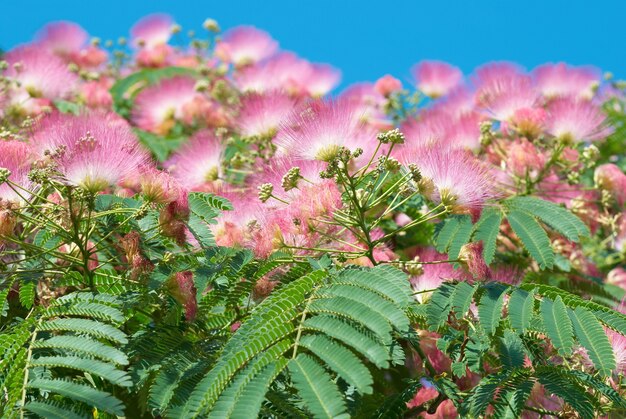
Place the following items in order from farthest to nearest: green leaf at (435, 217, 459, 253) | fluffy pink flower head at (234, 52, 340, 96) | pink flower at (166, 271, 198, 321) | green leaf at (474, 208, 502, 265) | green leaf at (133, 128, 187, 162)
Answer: fluffy pink flower head at (234, 52, 340, 96) < green leaf at (133, 128, 187, 162) < green leaf at (435, 217, 459, 253) < green leaf at (474, 208, 502, 265) < pink flower at (166, 271, 198, 321)

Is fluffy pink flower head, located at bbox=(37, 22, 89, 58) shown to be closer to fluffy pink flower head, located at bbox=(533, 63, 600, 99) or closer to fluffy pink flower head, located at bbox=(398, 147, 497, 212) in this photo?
fluffy pink flower head, located at bbox=(533, 63, 600, 99)

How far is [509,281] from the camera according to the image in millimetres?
3242

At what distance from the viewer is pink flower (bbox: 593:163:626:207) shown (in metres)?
4.33

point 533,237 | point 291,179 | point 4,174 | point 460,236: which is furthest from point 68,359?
point 533,237

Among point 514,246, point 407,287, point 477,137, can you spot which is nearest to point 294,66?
point 477,137

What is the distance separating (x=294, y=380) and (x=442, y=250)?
1.21 metres

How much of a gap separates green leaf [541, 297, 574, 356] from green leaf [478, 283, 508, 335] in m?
0.11

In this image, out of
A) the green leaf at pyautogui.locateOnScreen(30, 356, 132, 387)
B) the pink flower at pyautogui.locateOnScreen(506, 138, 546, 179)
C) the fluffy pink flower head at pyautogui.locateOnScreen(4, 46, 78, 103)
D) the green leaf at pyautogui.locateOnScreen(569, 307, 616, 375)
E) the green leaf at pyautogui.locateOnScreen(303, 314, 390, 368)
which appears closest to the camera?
the green leaf at pyautogui.locateOnScreen(303, 314, 390, 368)

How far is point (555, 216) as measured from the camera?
3.53m

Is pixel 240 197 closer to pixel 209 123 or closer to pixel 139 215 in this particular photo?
pixel 139 215

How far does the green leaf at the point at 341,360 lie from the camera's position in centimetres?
225

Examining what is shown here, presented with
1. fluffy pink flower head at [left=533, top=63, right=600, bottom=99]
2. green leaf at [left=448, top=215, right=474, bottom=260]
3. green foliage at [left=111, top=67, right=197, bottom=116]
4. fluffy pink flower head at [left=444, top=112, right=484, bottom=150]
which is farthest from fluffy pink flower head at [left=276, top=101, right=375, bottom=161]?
green foliage at [left=111, top=67, right=197, bottom=116]

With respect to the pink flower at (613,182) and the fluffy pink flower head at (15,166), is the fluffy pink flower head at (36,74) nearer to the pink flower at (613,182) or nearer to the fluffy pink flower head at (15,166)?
the fluffy pink flower head at (15,166)

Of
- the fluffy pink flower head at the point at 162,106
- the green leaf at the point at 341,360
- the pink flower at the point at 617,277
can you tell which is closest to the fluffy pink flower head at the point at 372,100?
the fluffy pink flower head at the point at 162,106
